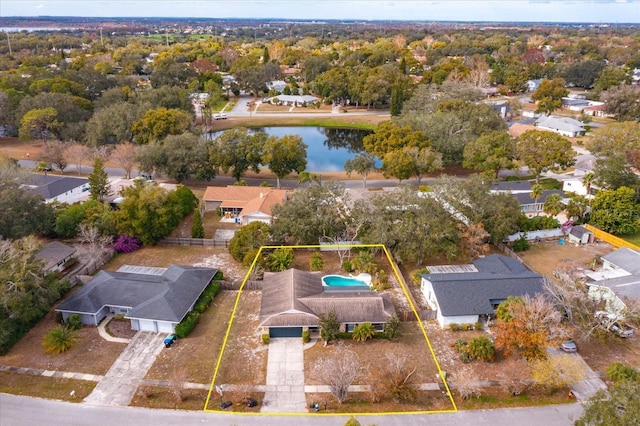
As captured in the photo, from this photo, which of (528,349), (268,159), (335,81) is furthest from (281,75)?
(528,349)

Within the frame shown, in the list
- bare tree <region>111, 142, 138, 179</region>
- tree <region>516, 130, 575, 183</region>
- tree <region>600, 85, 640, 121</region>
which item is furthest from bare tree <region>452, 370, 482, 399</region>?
tree <region>600, 85, 640, 121</region>

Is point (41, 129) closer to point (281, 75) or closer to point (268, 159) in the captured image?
point (268, 159)

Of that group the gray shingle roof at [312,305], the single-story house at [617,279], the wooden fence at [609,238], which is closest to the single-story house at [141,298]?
the gray shingle roof at [312,305]

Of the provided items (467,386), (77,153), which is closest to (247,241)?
(467,386)

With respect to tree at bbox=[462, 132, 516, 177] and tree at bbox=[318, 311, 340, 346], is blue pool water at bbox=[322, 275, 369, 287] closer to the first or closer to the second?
tree at bbox=[318, 311, 340, 346]

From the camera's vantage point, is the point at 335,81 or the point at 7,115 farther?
the point at 335,81

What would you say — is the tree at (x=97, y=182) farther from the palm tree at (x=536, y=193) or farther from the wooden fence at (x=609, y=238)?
the wooden fence at (x=609, y=238)
